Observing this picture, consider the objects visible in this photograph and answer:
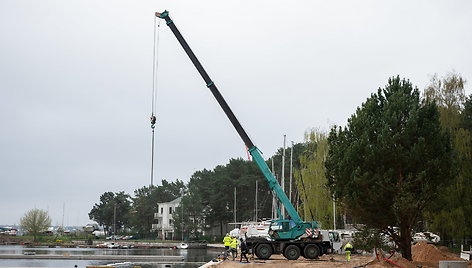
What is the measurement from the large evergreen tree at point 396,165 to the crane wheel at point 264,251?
6662mm

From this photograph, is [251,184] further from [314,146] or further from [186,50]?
[186,50]

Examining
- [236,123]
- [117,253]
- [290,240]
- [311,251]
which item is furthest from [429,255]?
[117,253]

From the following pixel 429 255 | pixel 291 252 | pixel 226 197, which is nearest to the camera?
pixel 429 255

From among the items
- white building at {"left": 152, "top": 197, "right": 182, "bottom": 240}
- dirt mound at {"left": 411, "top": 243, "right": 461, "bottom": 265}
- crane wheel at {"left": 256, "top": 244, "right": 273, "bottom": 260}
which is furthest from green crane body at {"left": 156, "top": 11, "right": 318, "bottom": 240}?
white building at {"left": 152, "top": 197, "right": 182, "bottom": 240}

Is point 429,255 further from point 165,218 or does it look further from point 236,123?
point 165,218

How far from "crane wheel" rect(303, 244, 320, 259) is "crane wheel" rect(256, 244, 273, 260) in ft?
7.32

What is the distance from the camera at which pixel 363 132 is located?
27438mm

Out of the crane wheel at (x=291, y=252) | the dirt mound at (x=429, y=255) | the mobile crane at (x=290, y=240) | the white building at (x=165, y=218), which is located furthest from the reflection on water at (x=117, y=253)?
the white building at (x=165, y=218)

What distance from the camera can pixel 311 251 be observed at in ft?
103

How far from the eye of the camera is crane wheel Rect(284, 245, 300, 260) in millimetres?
31281

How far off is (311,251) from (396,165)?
8.43m

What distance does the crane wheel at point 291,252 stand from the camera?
31.3 m

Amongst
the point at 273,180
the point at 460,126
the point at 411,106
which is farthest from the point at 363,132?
the point at 460,126

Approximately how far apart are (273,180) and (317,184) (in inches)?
927
